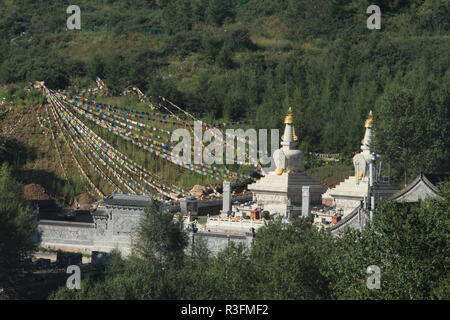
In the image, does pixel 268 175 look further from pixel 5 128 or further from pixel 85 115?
pixel 5 128

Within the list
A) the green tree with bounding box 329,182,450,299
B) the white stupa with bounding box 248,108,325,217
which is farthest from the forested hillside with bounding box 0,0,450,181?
the green tree with bounding box 329,182,450,299

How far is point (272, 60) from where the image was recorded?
95.3 meters

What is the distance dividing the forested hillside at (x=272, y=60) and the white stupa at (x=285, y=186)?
20.3 feet

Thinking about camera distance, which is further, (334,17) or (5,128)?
(334,17)

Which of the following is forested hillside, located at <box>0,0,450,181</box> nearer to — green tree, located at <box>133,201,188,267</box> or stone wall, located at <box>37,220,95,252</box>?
stone wall, located at <box>37,220,95,252</box>

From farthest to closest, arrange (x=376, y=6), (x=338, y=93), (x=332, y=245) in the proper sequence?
(x=376, y=6) → (x=338, y=93) → (x=332, y=245)

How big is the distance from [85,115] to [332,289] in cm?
3668

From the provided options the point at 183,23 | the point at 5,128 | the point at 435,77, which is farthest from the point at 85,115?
the point at 183,23

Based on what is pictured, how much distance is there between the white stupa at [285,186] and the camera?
5938cm

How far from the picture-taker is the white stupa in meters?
59.4

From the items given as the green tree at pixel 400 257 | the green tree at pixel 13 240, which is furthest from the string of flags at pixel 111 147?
the green tree at pixel 400 257

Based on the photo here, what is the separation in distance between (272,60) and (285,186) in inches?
1454

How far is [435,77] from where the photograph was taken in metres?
79.6

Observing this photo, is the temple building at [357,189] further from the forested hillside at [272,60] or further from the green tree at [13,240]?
the green tree at [13,240]
